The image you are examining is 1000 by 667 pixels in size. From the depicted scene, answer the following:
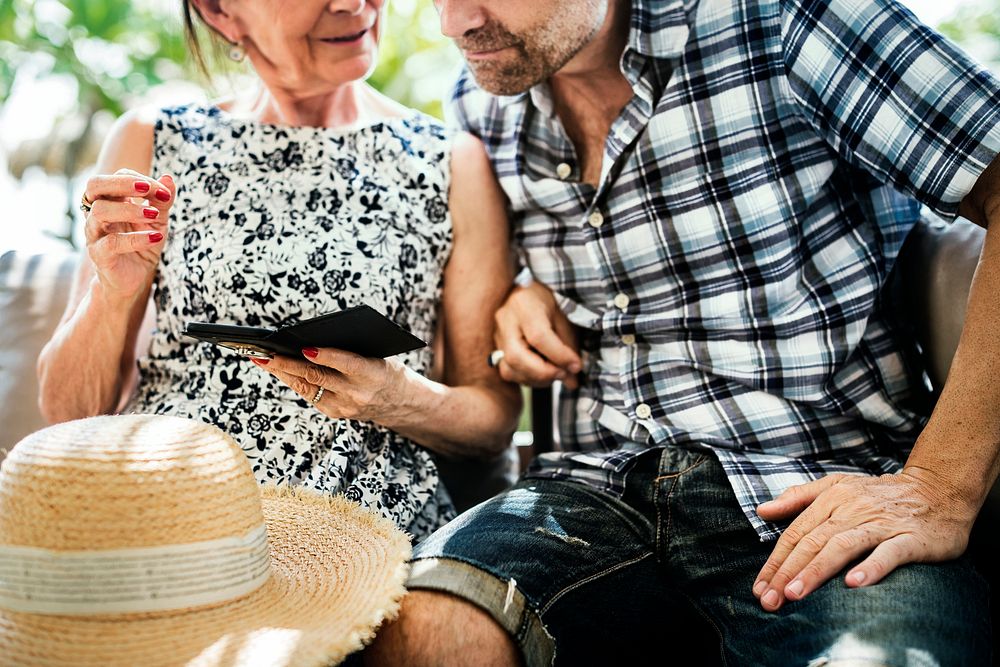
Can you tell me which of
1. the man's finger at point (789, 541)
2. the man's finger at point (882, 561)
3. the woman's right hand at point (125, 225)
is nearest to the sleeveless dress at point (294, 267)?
the woman's right hand at point (125, 225)

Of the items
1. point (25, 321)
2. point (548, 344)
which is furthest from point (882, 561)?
point (25, 321)

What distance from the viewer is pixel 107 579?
90 cm

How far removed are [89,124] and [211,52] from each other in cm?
117

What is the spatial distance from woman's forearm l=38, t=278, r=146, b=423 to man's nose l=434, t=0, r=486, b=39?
0.67 m

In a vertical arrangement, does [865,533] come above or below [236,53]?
below

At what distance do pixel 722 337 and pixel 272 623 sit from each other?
813 mm

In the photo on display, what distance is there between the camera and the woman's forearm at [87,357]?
1.44m

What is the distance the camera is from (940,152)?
1232 millimetres

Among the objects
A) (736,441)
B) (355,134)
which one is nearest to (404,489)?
(736,441)

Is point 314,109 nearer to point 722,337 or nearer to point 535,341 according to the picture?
point 535,341

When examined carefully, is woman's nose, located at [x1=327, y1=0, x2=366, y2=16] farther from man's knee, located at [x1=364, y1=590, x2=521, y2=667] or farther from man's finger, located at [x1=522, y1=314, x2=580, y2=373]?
man's knee, located at [x1=364, y1=590, x2=521, y2=667]

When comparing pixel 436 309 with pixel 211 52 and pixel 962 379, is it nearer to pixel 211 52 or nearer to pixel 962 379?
pixel 211 52

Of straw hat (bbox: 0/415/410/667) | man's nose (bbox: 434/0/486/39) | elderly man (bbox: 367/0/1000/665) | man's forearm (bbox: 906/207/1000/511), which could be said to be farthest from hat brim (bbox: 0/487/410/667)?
man's nose (bbox: 434/0/486/39)

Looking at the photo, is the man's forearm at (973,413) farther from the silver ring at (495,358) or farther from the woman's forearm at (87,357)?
the woman's forearm at (87,357)
